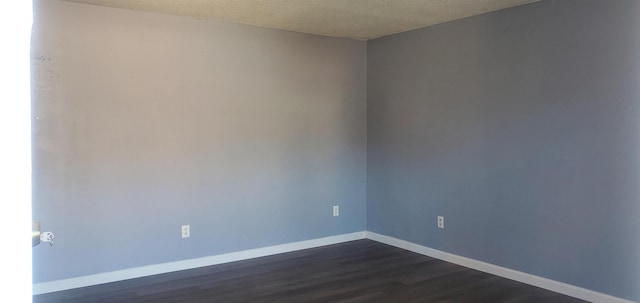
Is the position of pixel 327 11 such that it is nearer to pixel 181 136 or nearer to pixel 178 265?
pixel 181 136

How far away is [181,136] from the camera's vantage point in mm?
3932

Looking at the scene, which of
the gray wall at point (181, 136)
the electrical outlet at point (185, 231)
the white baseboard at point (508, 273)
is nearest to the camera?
the white baseboard at point (508, 273)

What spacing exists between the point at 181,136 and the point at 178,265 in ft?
3.66

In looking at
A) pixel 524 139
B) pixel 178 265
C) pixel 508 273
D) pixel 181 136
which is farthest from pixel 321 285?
pixel 524 139

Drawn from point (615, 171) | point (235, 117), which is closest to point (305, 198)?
point (235, 117)

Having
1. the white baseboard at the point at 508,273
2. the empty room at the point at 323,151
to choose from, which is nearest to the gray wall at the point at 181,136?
the empty room at the point at 323,151

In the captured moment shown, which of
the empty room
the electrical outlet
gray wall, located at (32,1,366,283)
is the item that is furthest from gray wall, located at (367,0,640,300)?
the electrical outlet

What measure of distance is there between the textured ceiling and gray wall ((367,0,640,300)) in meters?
0.25

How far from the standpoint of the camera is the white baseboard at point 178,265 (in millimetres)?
3438

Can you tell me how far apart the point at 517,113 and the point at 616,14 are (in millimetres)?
940

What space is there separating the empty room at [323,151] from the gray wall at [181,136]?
15 millimetres

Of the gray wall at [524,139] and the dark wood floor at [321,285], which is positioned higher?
the gray wall at [524,139]

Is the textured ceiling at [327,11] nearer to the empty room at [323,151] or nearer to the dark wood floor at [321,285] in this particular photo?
the empty room at [323,151]

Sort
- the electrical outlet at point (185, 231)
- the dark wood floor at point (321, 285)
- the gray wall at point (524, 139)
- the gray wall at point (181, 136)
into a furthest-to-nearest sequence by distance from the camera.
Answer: the electrical outlet at point (185, 231), the gray wall at point (181, 136), the dark wood floor at point (321, 285), the gray wall at point (524, 139)
